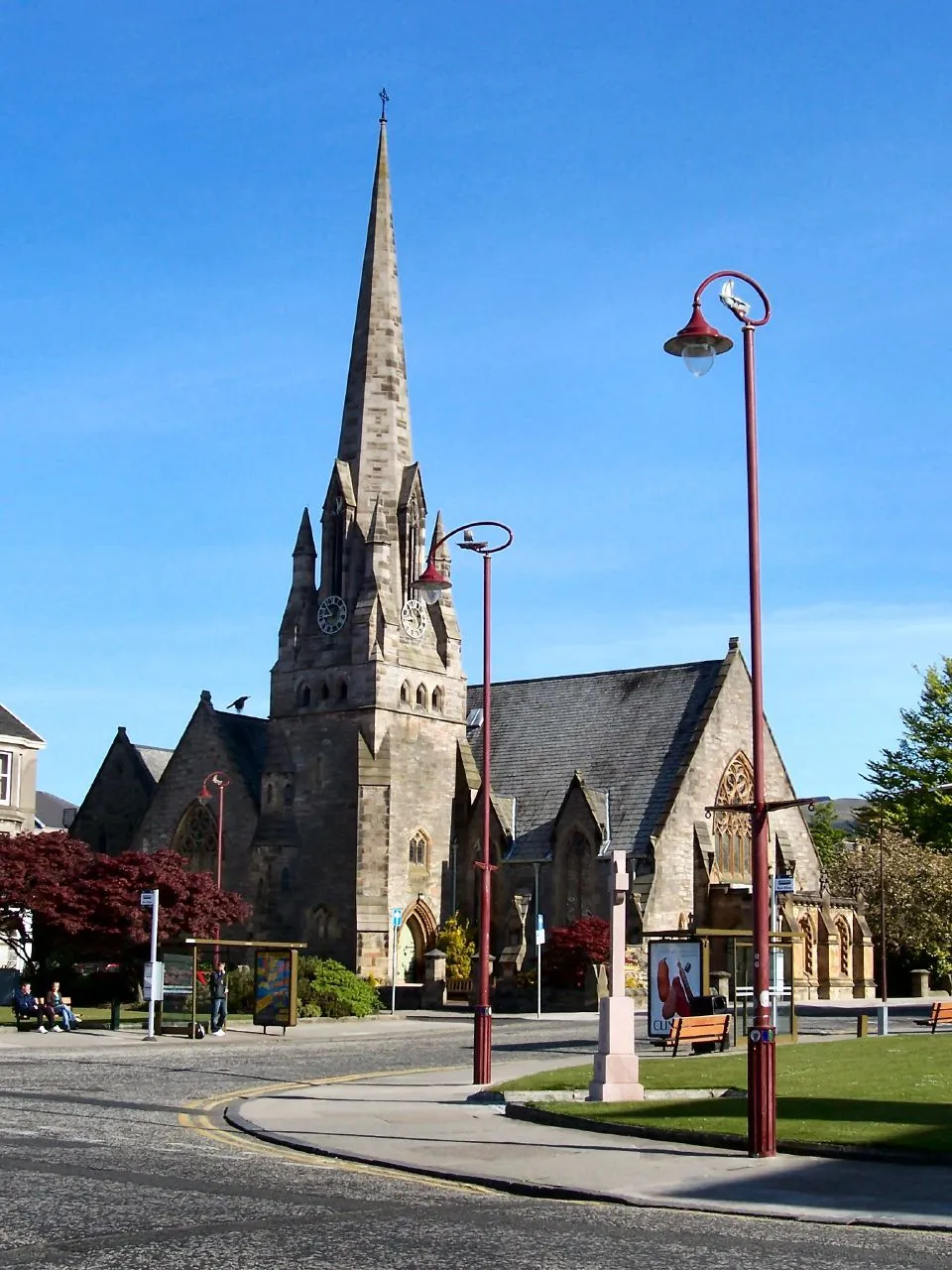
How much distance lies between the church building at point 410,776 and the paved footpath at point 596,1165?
115 feet

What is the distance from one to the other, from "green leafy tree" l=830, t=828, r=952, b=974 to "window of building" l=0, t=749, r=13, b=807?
1356 inches

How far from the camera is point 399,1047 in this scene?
114 ft

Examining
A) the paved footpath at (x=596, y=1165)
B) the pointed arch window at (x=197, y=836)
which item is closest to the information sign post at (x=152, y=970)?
the paved footpath at (x=596, y=1165)

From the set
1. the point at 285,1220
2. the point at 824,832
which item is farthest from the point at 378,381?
the point at 285,1220

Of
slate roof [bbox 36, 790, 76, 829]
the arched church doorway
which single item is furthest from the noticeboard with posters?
slate roof [bbox 36, 790, 76, 829]

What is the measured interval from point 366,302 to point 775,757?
953 inches

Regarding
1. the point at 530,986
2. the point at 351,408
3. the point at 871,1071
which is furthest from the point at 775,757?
the point at 871,1071

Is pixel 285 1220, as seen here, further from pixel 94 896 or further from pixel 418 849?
pixel 418 849

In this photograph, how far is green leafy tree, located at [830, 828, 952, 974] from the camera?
218 feet

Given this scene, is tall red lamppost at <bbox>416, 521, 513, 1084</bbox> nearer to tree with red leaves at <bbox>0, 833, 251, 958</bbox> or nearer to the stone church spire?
tree with red leaves at <bbox>0, 833, 251, 958</bbox>

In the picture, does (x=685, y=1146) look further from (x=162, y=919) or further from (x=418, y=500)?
(x=418, y=500)

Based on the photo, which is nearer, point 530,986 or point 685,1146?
point 685,1146

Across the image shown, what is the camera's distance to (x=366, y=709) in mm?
58156

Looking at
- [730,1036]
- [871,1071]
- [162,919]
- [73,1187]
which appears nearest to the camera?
[73,1187]
